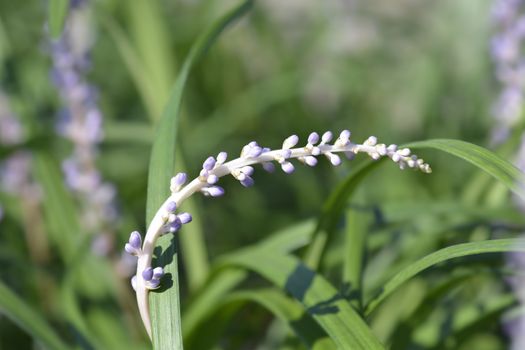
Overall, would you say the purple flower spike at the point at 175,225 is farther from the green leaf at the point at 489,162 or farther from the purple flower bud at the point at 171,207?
Result: the green leaf at the point at 489,162

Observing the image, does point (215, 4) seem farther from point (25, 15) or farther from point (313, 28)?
point (25, 15)

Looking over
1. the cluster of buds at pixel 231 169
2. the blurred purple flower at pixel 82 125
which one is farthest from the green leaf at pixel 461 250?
the blurred purple flower at pixel 82 125

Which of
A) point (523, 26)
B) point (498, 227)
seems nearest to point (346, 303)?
point (498, 227)

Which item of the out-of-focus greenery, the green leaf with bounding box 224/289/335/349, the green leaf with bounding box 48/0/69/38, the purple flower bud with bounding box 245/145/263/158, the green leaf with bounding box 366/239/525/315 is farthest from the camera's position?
the out-of-focus greenery

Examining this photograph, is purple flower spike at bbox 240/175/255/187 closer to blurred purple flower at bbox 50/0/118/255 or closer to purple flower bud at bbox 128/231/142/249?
purple flower bud at bbox 128/231/142/249

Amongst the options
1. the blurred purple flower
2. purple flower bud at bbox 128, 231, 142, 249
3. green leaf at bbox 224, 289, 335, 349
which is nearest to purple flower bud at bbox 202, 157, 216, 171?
purple flower bud at bbox 128, 231, 142, 249
